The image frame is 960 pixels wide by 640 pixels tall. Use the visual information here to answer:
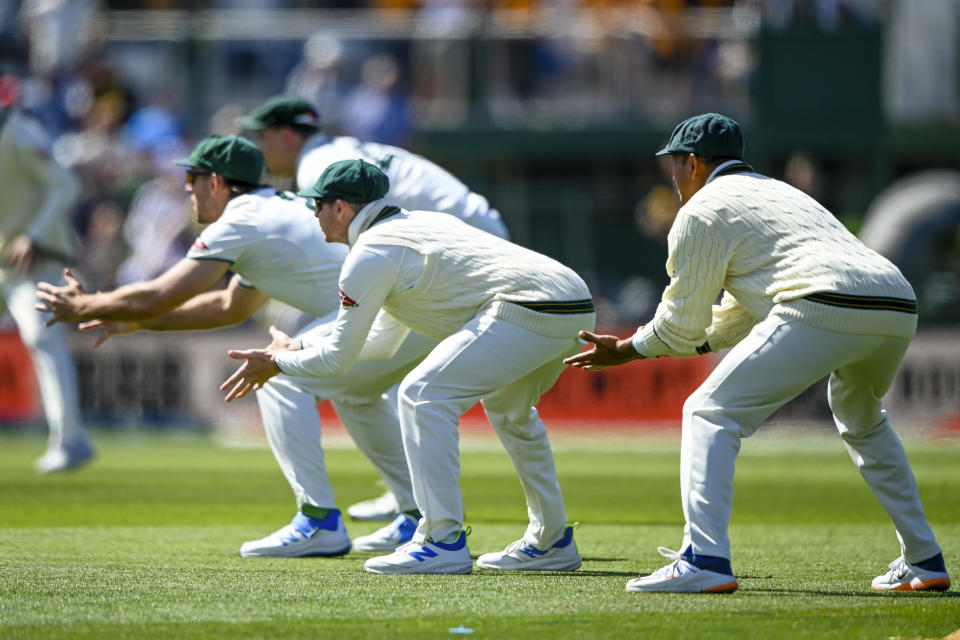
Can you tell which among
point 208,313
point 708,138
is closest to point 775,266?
point 708,138

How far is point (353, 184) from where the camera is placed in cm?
698

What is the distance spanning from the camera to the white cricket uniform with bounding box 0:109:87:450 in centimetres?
1211

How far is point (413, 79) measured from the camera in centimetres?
2077

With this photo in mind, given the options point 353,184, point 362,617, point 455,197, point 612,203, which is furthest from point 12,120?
point 612,203

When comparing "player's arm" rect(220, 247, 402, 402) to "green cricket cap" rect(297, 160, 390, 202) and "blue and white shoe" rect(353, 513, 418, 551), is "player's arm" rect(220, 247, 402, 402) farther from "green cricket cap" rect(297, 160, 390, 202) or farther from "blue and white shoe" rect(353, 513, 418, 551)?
"blue and white shoe" rect(353, 513, 418, 551)

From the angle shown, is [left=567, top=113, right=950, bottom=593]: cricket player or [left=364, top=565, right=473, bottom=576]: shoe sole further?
[left=364, top=565, right=473, bottom=576]: shoe sole

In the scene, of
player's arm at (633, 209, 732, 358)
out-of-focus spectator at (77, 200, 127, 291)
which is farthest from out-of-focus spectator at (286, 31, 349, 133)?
player's arm at (633, 209, 732, 358)

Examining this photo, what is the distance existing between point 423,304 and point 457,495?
879 mm

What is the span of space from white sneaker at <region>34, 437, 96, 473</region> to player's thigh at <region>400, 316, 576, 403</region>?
5945 millimetres

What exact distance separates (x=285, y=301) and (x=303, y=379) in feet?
2.22

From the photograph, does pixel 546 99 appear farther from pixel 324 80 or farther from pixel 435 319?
pixel 435 319

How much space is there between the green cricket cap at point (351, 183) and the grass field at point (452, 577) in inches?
67.0

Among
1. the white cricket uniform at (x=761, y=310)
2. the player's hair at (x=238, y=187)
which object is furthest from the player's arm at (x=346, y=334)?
the player's hair at (x=238, y=187)

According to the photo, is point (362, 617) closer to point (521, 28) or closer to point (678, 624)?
point (678, 624)
